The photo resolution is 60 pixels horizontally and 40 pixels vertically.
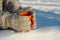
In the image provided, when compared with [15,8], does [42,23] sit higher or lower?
lower

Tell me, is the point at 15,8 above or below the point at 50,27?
above

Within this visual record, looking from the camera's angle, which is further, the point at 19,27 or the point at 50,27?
the point at 50,27

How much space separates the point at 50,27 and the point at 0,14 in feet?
3.13

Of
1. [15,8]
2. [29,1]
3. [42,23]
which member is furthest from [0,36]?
[29,1]

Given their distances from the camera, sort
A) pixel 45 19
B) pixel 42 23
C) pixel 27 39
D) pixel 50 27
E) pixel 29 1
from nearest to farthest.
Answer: pixel 27 39 < pixel 50 27 < pixel 42 23 < pixel 45 19 < pixel 29 1

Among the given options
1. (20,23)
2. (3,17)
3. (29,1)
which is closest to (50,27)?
(20,23)

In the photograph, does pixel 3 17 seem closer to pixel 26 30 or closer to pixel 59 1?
pixel 26 30

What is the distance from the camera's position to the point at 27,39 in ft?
10.3

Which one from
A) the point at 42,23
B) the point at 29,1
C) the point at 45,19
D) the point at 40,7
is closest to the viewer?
the point at 42,23

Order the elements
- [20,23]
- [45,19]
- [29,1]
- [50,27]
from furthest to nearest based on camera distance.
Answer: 1. [29,1]
2. [45,19]
3. [50,27]
4. [20,23]

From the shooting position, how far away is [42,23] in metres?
4.06

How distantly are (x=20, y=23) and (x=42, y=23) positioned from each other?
0.72 metres

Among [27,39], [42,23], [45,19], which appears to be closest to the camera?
[27,39]

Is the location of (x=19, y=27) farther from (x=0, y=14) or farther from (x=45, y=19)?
(x=45, y=19)
